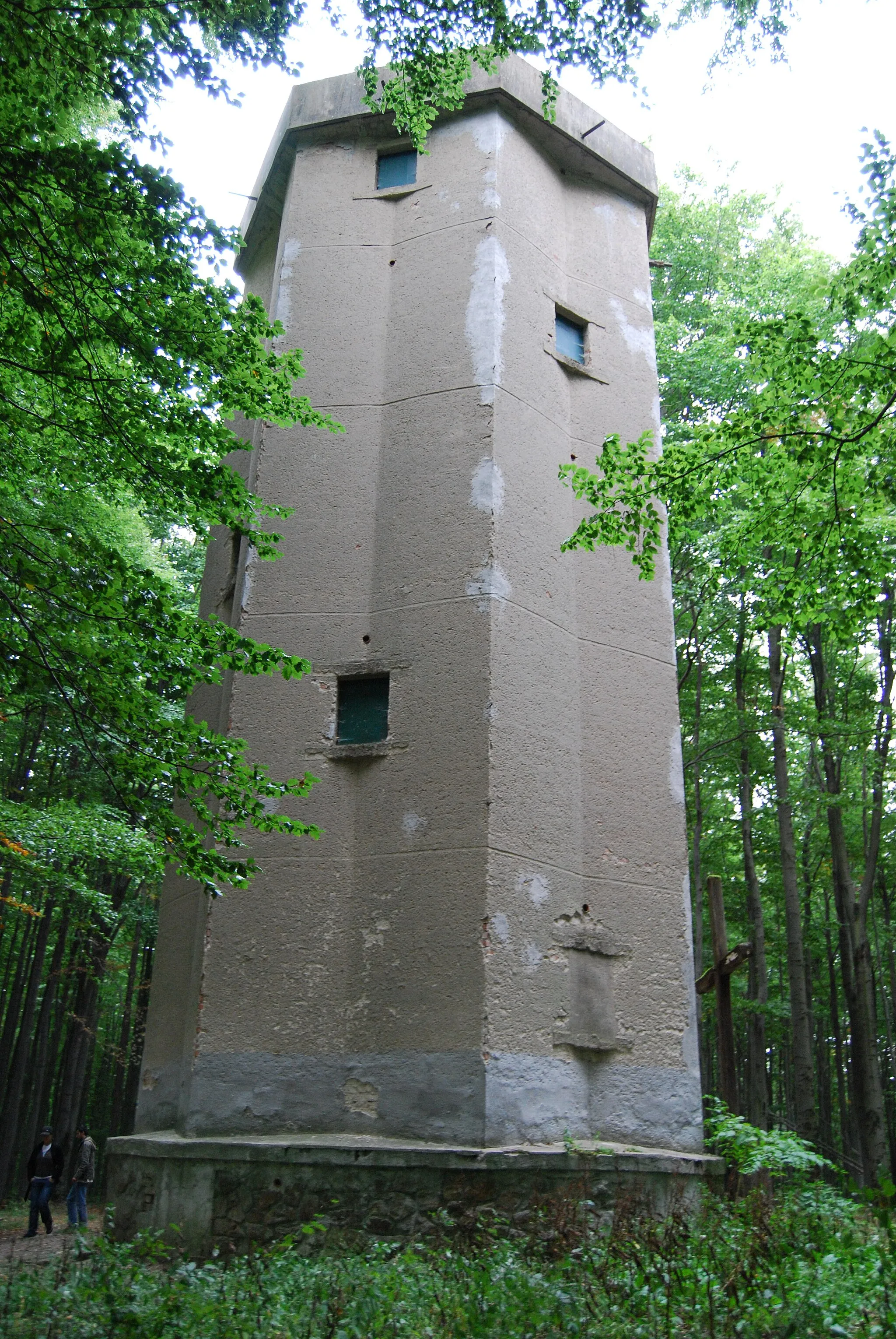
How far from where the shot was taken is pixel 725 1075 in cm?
1054

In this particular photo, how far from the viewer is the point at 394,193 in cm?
1145

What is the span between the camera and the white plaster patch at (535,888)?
27.7 feet

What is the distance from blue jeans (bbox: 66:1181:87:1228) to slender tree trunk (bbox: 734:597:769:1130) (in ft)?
36.0

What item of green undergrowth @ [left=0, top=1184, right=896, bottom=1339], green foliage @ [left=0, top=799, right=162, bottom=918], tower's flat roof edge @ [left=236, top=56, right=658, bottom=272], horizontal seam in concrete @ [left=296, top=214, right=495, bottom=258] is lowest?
green undergrowth @ [left=0, top=1184, right=896, bottom=1339]

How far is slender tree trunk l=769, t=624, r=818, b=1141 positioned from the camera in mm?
14773

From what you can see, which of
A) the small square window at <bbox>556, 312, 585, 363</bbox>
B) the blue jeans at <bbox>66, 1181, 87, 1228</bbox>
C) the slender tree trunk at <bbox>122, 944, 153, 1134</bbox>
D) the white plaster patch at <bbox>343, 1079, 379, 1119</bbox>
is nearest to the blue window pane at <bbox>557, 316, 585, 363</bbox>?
the small square window at <bbox>556, 312, 585, 363</bbox>

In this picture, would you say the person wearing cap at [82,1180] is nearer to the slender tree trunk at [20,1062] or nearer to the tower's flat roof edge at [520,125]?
the slender tree trunk at [20,1062]

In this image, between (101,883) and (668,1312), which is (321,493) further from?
(101,883)

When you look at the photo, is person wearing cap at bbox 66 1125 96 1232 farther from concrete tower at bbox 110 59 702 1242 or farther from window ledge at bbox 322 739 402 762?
window ledge at bbox 322 739 402 762

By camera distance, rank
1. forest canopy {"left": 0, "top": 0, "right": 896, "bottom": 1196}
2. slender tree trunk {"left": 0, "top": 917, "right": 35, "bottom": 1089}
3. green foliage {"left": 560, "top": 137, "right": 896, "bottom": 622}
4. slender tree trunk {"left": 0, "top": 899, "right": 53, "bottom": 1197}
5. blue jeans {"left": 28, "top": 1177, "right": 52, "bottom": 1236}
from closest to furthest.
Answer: forest canopy {"left": 0, "top": 0, "right": 896, "bottom": 1196}, green foliage {"left": 560, "top": 137, "right": 896, "bottom": 622}, blue jeans {"left": 28, "top": 1177, "right": 52, "bottom": 1236}, slender tree trunk {"left": 0, "top": 899, "right": 53, "bottom": 1197}, slender tree trunk {"left": 0, "top": 917, "right": 35, "bottom": 1089}

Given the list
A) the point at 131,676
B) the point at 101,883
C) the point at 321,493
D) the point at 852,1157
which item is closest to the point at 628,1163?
the point at 131,676

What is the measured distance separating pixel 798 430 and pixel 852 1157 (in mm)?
23475

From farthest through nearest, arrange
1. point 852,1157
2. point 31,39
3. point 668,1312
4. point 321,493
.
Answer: point 852,1157, point 321,493, point 31,39, point 668,1312

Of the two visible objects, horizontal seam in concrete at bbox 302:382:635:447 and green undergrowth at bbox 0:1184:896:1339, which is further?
horizontal seam in concrete at bbox 302:382:635:447
